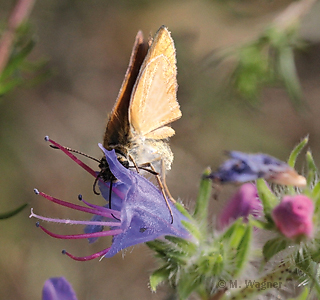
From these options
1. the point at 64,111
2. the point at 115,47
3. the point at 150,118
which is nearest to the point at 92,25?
the point at 115,47

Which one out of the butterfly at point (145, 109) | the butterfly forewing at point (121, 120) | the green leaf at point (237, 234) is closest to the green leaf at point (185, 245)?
the green leaf at point (237, 234)

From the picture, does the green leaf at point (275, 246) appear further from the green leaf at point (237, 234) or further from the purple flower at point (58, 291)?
the purple flower at point (58, 291)

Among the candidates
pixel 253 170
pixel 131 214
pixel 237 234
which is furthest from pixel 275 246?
pixel 131 214

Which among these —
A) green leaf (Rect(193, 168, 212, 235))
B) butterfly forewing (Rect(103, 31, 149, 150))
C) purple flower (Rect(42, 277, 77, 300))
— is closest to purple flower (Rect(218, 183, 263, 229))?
green leaf (Rect(193, 168, 212, 235))

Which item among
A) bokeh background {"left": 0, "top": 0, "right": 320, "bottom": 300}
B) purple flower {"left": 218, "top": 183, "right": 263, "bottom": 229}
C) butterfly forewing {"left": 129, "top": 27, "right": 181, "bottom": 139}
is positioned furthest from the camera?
bokeh background {"left": 0, "top": 0, "right": 320, "bottom": 300}

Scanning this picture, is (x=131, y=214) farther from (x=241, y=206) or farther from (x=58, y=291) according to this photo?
(x=241, y=206)

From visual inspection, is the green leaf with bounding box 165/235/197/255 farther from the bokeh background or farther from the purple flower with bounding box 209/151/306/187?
the bokeh background
